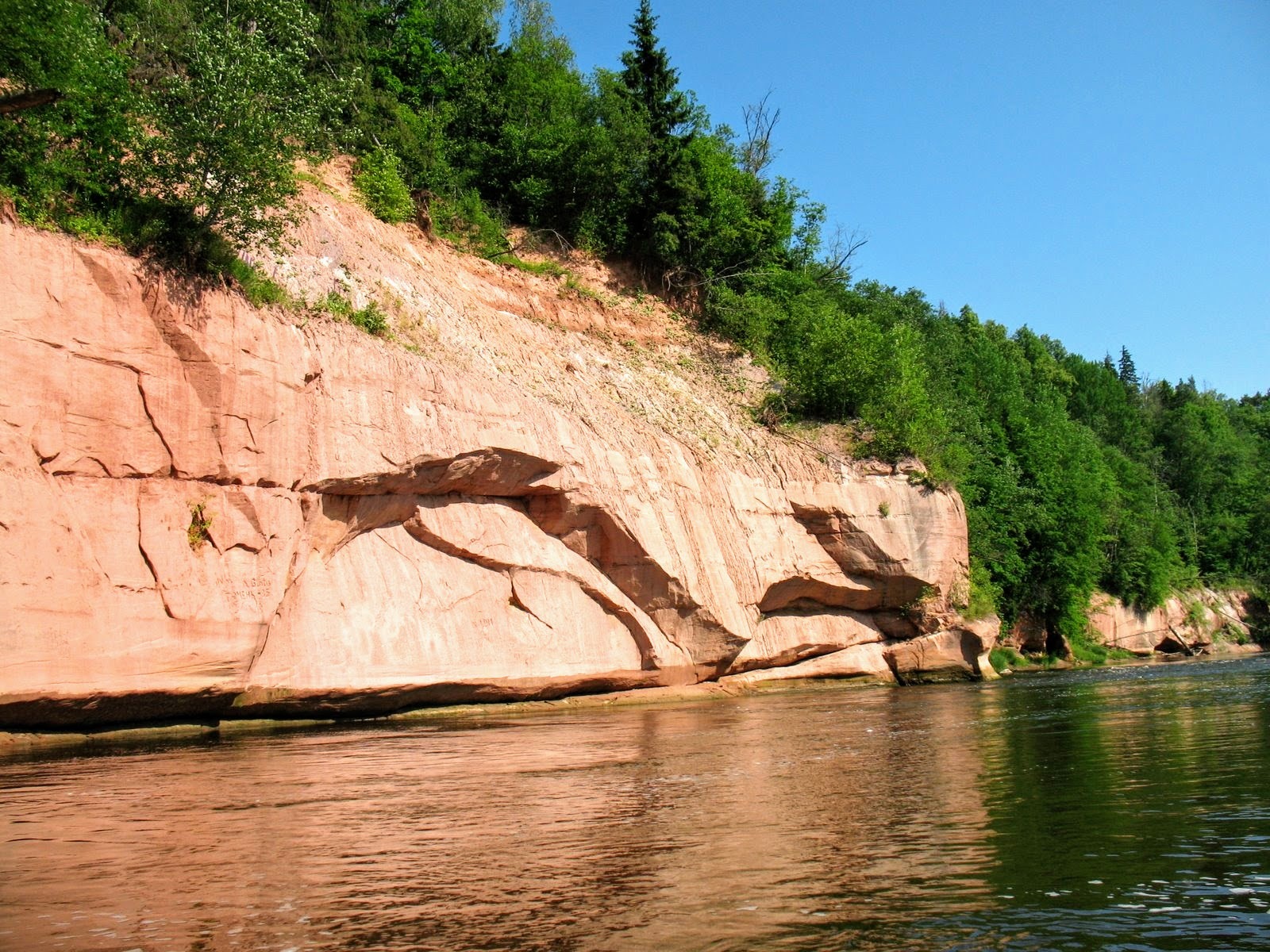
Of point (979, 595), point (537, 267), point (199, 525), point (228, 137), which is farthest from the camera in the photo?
point (537, 267)

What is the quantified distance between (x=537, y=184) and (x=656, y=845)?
100.0ft

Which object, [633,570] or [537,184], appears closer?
[633,570]

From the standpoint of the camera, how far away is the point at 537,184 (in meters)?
34.3

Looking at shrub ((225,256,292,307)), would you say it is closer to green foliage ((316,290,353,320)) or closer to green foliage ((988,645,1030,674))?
green foliage ((316,290,353,320))

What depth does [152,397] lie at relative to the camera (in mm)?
16125

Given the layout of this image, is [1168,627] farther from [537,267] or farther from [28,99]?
[28,99]

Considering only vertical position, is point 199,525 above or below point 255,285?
below

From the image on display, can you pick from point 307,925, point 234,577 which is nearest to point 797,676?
point 234,577

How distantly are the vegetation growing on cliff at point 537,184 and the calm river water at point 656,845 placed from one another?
10.9 meters

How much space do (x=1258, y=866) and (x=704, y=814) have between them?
4033mm

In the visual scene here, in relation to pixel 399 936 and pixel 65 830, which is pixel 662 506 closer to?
pixel 65 830

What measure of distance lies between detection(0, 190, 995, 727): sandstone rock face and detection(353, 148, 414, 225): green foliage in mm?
924

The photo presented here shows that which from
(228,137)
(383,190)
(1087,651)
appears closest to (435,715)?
(228,137)

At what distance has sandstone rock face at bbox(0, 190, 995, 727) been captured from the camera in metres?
14.9
